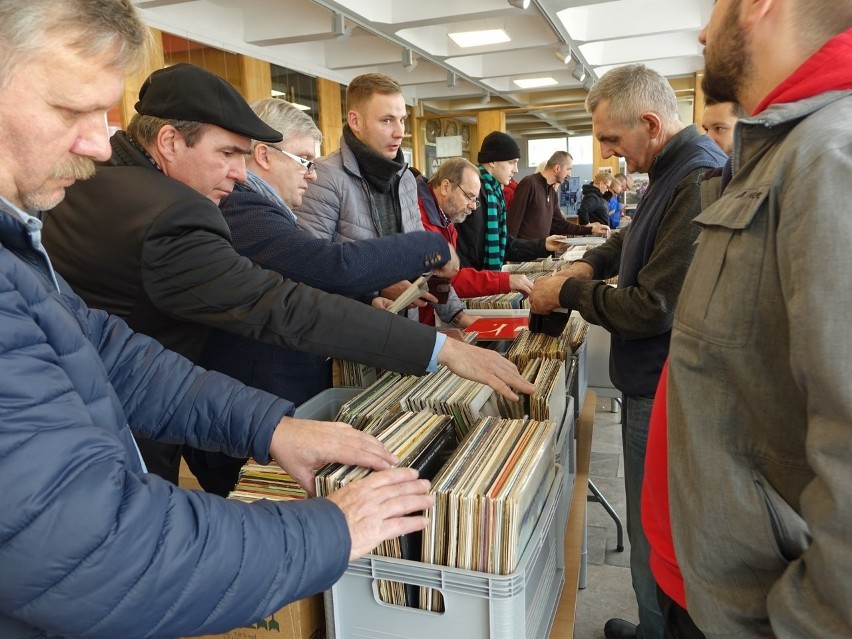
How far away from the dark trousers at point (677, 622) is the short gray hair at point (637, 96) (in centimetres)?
127

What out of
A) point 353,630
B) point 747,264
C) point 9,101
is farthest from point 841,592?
point 9,101

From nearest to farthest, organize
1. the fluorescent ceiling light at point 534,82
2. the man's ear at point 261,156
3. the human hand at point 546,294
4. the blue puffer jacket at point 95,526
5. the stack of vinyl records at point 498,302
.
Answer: the blue puffer jacket at point 95,526
the human hand at point 546,294
the man's ear at point 261,156
the stack of vinyl records at point 498,302
the fluorescent ceiling light at point 534,82

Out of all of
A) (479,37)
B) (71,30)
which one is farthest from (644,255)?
(479,37)

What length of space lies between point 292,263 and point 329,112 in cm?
717

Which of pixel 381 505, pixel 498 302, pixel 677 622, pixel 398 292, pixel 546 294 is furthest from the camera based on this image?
pixel 498 302

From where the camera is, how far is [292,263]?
5.48 ft

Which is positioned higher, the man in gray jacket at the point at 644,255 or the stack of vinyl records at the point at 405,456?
the man in gray jacket at the point at 644,255

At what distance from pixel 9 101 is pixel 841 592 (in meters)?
1.05

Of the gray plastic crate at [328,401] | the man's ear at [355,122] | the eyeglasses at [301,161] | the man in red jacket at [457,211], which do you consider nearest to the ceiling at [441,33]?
the man in red jacket at [457,211]

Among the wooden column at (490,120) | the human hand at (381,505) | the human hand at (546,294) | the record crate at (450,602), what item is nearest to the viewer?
the human hand at (381,505)

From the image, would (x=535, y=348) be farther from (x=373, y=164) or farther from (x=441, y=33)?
(x=441, y=33)

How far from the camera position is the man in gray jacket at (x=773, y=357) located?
63 cm

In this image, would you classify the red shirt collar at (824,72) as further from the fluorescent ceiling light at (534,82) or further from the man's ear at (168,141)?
the fluorescent ceiling light at (534,82)

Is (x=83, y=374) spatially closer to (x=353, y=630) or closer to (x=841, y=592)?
(x=353, y=630)
